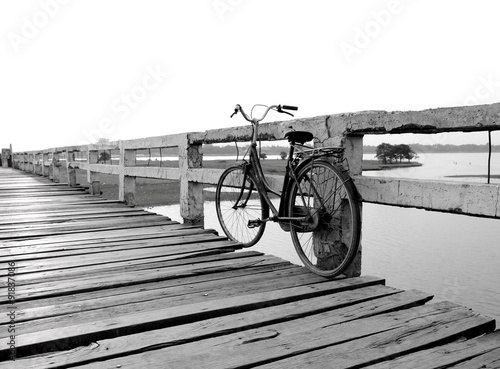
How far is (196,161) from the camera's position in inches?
196

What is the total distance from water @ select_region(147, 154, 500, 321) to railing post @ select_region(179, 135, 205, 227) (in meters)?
2.35

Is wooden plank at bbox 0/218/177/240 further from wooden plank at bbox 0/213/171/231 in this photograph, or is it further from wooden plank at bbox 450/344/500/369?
wooden plank at bbox 450/344/500/369

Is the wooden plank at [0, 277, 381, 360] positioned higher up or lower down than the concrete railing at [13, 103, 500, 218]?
lower down

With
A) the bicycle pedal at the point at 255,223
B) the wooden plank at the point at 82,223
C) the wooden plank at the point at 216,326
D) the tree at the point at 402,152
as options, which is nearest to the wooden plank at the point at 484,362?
the wooden plank at the point at 216,326

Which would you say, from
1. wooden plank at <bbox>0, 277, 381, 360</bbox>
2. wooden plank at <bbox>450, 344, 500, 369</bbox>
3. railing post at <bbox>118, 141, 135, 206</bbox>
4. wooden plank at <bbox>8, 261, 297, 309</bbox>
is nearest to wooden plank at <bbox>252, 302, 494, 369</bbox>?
wooden plank at <bbox>450, 344, 500, 369</bbox>

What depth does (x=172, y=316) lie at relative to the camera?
6.70 ft

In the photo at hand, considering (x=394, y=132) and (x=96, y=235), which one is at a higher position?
(x=394, y=132)

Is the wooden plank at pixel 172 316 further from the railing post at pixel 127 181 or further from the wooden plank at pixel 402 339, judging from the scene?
the railing post at pixel 127 181

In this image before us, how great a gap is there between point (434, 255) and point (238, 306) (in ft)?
26.8

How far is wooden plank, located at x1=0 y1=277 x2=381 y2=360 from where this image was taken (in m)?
1.83

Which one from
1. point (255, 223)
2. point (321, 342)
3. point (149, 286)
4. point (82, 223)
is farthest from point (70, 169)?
point (321, 342)

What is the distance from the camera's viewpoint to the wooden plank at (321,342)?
162 cm

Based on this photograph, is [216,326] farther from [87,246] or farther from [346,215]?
[87,246]

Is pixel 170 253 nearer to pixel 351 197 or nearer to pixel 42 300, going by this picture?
pixel 42 300
